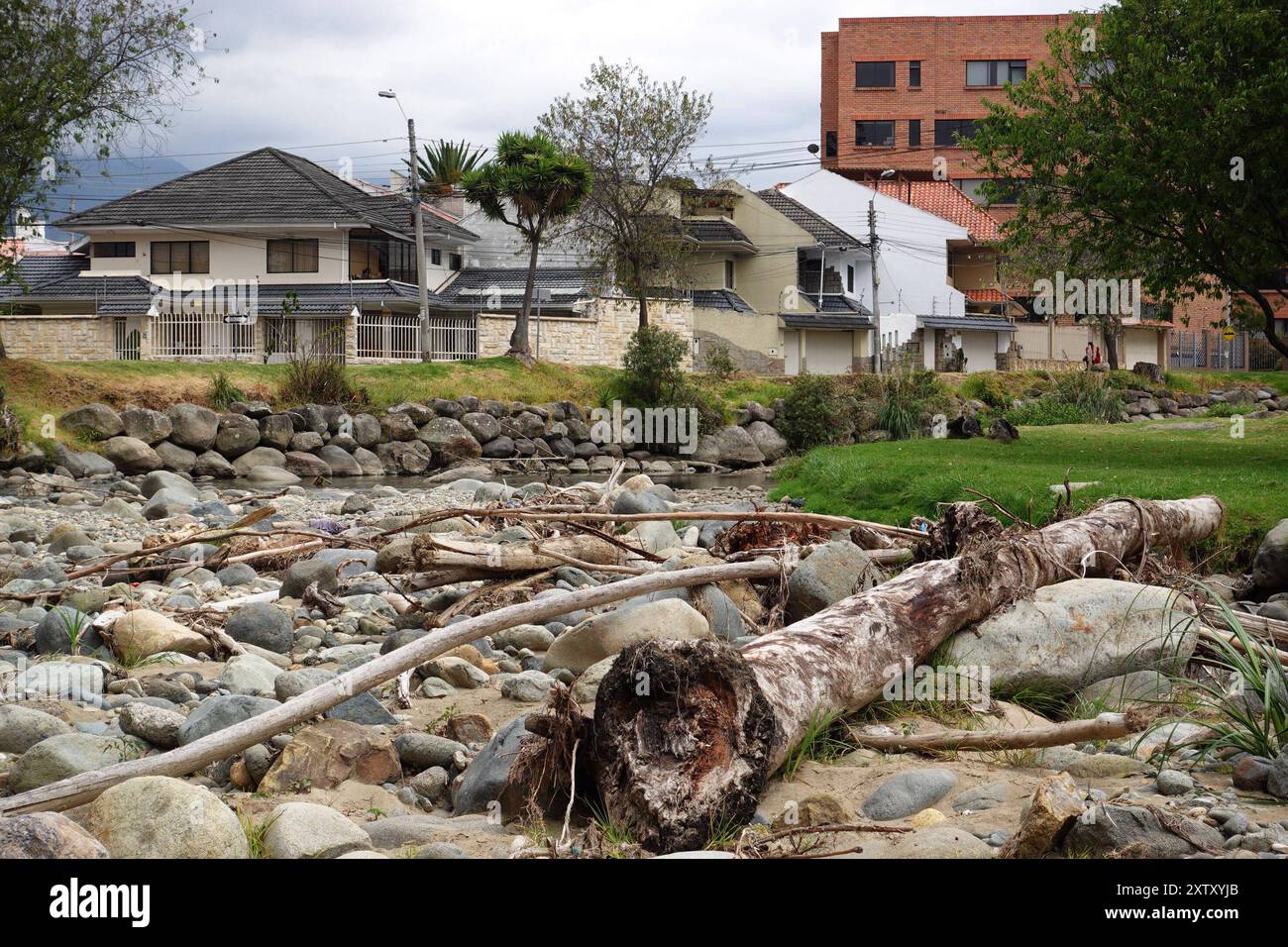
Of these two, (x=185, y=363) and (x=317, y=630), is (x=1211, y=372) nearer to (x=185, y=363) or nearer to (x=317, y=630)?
(x=185, y=363)

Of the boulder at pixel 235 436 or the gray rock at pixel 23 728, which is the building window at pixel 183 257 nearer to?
the boulder at pixel 235 436

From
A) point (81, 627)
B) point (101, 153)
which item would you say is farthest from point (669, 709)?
point (101, 153)

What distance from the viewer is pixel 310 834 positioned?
4.34 metres

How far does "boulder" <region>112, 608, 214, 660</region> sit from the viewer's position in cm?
768

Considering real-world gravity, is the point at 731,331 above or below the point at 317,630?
above

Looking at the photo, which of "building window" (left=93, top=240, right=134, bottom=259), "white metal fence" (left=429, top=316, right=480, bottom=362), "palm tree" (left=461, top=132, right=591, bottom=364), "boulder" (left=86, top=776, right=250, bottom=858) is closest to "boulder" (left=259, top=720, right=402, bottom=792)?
"boulder" (left=86, top=776, right=250, bottom=858)

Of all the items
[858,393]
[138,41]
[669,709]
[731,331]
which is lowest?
[669,709]

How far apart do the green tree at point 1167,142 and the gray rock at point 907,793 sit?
13519mm

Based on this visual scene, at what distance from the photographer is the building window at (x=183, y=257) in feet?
157

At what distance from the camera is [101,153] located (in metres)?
25.8

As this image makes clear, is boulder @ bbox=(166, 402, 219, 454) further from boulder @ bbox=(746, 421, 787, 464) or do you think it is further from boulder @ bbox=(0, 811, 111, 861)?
boulder @ bbox=(0, 811, 111, 861)

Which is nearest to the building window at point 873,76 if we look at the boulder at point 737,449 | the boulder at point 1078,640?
the boulder at point 737,449

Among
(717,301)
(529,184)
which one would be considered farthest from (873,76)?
(529,184)

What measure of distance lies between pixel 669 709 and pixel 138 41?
26876 millimetres
